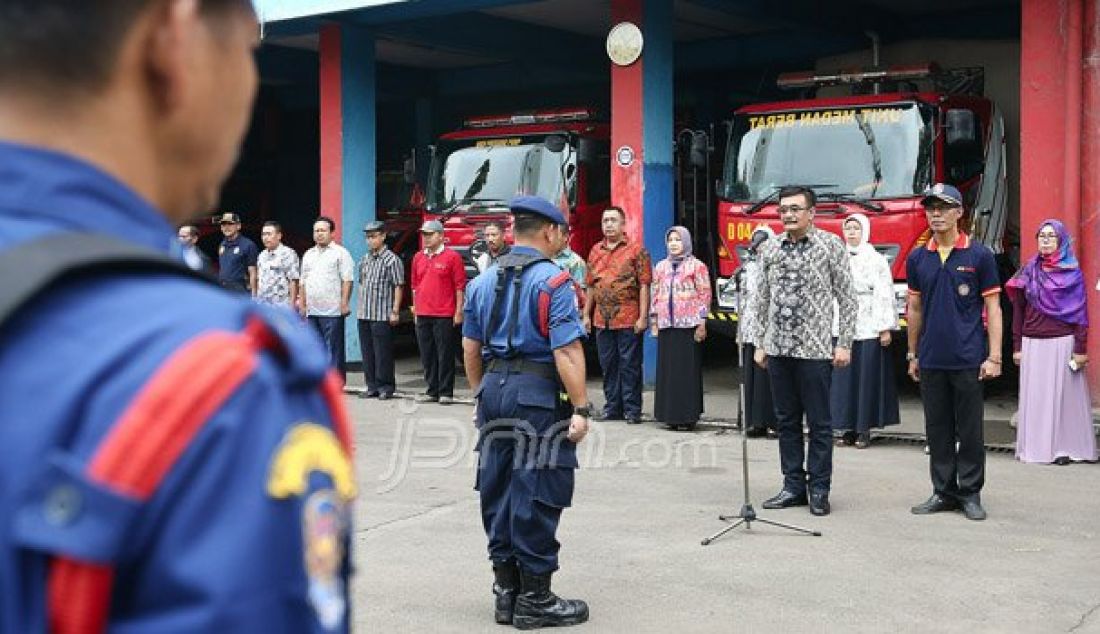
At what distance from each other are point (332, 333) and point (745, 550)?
26.6ft

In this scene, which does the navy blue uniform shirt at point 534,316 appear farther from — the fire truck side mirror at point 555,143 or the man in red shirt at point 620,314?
the fire truck side mirror at point 555,143

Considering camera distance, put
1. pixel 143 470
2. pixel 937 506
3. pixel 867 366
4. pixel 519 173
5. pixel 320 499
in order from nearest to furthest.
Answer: pixel 143 470
pixel 320 499
pixel 937 506
pixel 867 366
pixel 519 173

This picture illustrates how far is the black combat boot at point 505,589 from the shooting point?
5637 millimetres

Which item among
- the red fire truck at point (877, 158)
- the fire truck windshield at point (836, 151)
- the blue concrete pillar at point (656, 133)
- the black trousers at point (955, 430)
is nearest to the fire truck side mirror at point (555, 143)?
the blue concrete pillar at point (656, 133)

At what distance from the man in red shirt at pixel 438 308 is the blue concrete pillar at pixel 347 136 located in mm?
2701

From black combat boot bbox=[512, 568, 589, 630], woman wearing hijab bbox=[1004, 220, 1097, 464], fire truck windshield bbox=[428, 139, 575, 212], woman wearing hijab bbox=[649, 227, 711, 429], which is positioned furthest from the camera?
fire truck windshield bbox=[428, 139, 575, 212]

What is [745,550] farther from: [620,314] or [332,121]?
[332,121]

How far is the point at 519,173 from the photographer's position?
14742mm

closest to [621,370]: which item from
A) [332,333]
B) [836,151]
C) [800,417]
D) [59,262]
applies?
[836,151]

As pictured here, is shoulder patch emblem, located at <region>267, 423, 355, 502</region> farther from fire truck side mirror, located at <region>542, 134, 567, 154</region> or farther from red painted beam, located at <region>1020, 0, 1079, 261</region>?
fire truck side mirror, located at <region>542, 134, 567, 154</region>

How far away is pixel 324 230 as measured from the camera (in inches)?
562

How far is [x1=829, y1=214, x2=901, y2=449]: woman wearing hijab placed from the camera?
1033 cm

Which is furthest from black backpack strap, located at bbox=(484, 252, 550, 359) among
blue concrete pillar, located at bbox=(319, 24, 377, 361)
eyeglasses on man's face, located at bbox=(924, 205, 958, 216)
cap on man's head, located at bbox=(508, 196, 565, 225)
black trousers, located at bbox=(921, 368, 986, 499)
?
blue concrete pillar, located at bbox=(319, 24, 377, 361)

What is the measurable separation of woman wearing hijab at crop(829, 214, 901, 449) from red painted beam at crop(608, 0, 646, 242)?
3.63 meters
